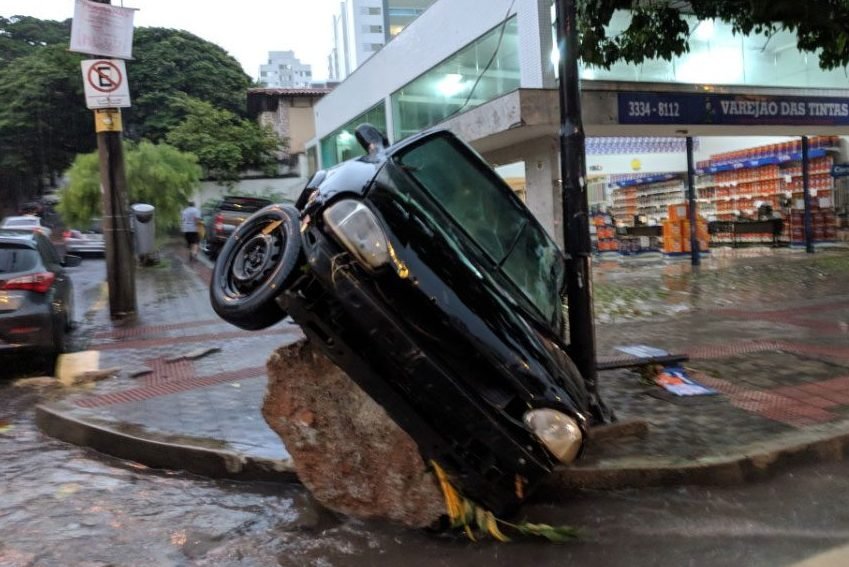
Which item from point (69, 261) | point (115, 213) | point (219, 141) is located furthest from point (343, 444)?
point (219, 141)

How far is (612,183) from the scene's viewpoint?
27328 mm

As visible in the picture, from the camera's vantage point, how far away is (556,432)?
120 inches

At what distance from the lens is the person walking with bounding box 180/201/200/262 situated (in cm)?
1739

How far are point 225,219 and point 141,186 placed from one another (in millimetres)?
2519

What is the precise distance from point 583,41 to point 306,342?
22.3 feet

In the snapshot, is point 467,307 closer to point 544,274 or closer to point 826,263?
point 544,274

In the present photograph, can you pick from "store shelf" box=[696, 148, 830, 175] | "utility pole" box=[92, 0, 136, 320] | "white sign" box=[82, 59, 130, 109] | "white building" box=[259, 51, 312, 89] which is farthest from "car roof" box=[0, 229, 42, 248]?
"white building" box=[259, 51, 312, 89]

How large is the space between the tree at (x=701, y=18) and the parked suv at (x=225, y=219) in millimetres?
9705

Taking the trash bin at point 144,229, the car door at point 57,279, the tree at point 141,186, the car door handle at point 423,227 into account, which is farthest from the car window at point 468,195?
the tree at point 141,186

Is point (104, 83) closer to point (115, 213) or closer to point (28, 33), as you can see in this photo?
point (115, 213)

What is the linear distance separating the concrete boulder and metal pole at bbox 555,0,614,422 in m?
1.76

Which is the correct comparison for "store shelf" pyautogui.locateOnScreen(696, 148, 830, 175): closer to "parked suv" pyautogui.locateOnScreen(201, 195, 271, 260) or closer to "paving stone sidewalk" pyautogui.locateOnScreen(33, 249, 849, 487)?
"paving stone sidewalk" pyautogui.locateOnScreen(33, 249, 849, 487)

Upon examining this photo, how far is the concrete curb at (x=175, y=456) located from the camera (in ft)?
13.6

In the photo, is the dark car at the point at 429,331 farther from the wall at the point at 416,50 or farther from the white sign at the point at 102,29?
the wall at the point at 416,50
